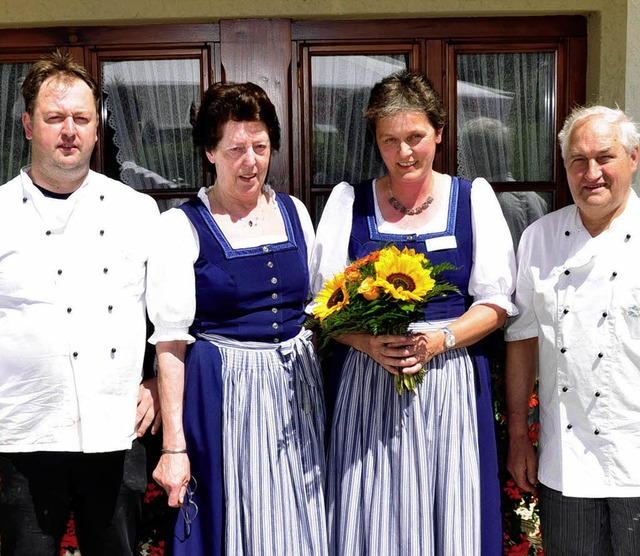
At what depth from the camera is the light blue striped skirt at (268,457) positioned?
9.54 feet

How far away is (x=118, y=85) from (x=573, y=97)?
2.15 m

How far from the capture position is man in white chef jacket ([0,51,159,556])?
276 centimetres

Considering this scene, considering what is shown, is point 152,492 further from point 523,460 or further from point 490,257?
point 490,257

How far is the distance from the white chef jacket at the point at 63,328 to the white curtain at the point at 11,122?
1.53 meters

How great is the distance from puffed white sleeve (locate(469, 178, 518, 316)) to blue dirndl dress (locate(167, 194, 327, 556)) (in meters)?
0.65

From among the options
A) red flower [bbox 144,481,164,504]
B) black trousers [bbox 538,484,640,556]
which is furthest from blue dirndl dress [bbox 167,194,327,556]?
black trousers [bbox 538,484,640,556]

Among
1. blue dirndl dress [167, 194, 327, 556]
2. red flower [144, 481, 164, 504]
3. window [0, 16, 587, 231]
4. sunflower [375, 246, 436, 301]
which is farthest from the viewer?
window [0, 16, 587, 231]

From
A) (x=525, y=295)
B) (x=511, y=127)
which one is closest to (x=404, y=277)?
(x=525, y=295)

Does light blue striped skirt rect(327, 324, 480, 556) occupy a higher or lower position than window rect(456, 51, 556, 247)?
lower

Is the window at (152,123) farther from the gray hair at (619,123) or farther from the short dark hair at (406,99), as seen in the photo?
the gray hair at (619,123)

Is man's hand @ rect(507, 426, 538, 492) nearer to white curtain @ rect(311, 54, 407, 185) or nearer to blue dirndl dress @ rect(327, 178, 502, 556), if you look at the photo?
blue dirndl dress @ rect(327, 178, 502, 556)

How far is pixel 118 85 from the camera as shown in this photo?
424 centimetres

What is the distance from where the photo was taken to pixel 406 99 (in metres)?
3.00

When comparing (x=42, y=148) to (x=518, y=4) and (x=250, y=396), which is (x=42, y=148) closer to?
(x=250, y=396)
